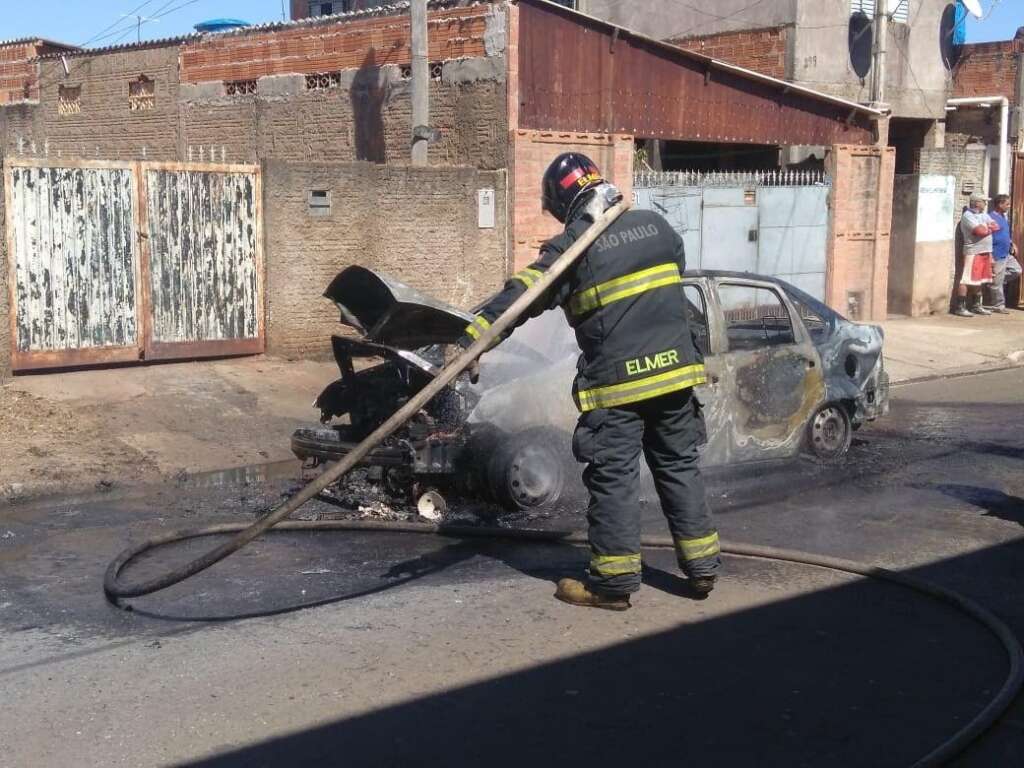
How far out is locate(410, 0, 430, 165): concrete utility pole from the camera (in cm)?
A: 1398

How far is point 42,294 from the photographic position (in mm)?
11266

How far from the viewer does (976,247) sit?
19953 mm

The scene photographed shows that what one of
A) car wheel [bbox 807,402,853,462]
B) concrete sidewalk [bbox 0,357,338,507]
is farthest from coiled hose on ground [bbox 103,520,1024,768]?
car wheel [bbox 807,402,853,462]

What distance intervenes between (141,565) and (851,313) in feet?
47.1

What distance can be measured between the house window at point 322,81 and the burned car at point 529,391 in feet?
28.0

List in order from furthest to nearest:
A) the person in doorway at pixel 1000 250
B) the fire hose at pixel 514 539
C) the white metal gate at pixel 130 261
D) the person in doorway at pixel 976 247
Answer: the person in doorway at pixel 1000 250
the person in doorway at pixel 976 247
the white metal gate at pixel 130 261
the fire hose at pixel 514 539

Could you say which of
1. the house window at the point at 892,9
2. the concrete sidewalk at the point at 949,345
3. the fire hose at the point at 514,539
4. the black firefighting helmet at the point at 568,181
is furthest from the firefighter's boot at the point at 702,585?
the house window at the point at 892,9

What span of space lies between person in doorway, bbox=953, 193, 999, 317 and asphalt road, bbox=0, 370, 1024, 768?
43.9ft

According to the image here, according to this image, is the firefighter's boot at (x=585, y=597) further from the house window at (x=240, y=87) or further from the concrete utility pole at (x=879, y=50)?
the concrete utility pole at (x=879, y=50)

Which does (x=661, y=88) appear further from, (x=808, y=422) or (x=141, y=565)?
(x=141, y=565)

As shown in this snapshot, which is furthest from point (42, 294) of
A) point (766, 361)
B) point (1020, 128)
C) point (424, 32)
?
point (1020, 128)

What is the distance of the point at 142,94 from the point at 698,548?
1646cm

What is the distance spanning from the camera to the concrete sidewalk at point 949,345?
15555 millimetres

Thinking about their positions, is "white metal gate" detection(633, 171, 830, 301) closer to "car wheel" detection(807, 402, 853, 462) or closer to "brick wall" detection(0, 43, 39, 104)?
"car wheel" detection(807, 402, 853, 462)
